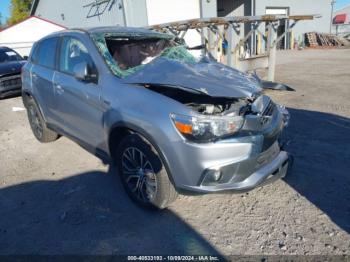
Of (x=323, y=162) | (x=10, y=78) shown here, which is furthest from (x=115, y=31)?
(x=10, y=78)

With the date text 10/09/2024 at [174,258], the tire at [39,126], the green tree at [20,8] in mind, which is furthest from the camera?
Answer: the green tree at [20,8]

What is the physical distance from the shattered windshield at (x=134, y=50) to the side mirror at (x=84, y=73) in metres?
0.23

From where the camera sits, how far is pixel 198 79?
3.05 meters

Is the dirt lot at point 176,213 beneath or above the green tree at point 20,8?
beneath

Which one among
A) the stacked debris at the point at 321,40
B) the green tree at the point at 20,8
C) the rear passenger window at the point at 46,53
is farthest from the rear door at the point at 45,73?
the green tree at the point at 20,8

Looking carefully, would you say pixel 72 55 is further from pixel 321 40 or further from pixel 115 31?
pixel 321 40

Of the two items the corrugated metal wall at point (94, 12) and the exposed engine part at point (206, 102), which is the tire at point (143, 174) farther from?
the corrugated metal wall at point (94, 12)

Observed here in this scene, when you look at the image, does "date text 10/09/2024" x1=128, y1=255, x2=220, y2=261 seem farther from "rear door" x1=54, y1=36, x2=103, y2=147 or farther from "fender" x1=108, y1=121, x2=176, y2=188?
"rear door" x1=54, y1=36, x2=103, y2=147

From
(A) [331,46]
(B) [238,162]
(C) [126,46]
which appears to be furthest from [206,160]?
(A) [331,46]

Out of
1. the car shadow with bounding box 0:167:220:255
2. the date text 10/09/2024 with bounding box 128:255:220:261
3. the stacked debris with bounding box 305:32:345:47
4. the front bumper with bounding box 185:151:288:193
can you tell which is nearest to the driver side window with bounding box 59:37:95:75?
the car shadow with bounding box 0:167:220:255

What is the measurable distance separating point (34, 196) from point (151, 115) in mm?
2008

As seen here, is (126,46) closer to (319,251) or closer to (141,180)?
(141,180)

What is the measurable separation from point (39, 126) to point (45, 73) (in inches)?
49.1

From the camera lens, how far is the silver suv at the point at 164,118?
2.66 meters
